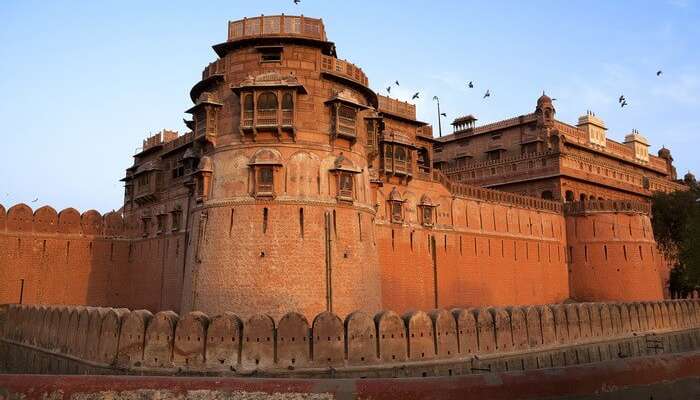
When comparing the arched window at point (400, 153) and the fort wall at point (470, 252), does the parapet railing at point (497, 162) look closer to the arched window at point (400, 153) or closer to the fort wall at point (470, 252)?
the fort wall at point (470, 252)

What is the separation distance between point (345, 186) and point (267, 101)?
15.9 ft

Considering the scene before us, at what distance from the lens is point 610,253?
42.7 metres

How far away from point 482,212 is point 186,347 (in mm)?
26532

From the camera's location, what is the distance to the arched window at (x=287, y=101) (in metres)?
22.4

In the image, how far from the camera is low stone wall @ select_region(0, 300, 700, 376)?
15.8 metres

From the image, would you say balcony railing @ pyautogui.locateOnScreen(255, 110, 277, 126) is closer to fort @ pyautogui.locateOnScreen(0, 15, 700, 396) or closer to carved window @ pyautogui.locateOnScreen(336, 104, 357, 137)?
fort @ pyautogui.locateOnScreen(0, 15, 700, 396)

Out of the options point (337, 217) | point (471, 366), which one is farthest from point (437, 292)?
point (471, 366)

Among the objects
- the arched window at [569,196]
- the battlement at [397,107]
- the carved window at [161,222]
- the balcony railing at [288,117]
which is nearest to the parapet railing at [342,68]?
the balcony railing at [288,117]

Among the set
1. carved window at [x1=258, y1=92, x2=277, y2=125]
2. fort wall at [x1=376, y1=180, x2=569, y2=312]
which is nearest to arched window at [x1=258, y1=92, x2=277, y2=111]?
carved window at [x1=258, y1=92, x2=277, y2=125]

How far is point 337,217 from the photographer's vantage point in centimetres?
2280

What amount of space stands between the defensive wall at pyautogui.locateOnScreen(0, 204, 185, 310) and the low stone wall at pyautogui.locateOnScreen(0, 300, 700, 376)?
28.1 feet

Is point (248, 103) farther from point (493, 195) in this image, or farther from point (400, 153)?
point (493, 195)

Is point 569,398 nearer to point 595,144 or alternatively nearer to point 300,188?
point 300,188

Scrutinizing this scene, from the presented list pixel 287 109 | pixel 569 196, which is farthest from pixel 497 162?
pixel 287 109
